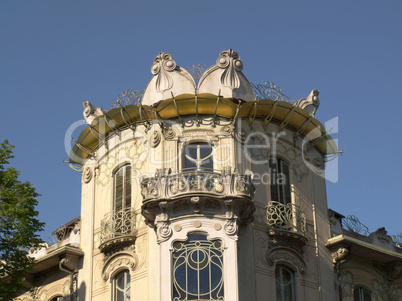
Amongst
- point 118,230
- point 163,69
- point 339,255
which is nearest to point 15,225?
point 118,230

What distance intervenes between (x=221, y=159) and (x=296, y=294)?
5.34 metres

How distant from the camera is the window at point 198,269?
29.9 meters

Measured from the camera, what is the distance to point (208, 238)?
30.7m

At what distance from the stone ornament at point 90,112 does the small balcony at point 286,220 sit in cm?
762

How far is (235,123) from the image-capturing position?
111 feet

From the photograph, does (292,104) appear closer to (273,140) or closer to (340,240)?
(273,140)

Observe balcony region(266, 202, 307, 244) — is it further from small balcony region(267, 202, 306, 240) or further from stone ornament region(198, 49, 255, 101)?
stone ornament region(198, 49, 255, 101)

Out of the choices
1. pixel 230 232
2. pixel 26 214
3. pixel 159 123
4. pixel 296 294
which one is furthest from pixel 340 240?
pixel 26 214

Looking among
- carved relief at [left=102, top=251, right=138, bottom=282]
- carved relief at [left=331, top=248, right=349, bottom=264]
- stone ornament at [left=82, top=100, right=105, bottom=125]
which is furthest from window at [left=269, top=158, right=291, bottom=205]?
stone ornament at [left=82, top=100, right=105, bottom=125]

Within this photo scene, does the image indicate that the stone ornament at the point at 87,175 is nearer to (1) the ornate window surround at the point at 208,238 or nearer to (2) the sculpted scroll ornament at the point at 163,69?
(2) the sculpted scroll ornament at the point at 163,69

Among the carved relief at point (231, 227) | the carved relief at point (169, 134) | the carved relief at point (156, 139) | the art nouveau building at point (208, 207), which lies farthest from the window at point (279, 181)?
the carved relief at point (156, 139)

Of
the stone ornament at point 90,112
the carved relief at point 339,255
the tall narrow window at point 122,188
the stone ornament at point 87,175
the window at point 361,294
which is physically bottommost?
the window at point 361,294

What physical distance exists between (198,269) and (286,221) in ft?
14.0

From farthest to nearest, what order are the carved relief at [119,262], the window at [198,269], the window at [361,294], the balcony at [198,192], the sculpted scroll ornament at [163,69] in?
the window at [361,294] < the sculpted scroll ornament at [163,69] < the carved relief at [119,262] < the balcony at [198,192] < the window at [198,269]
